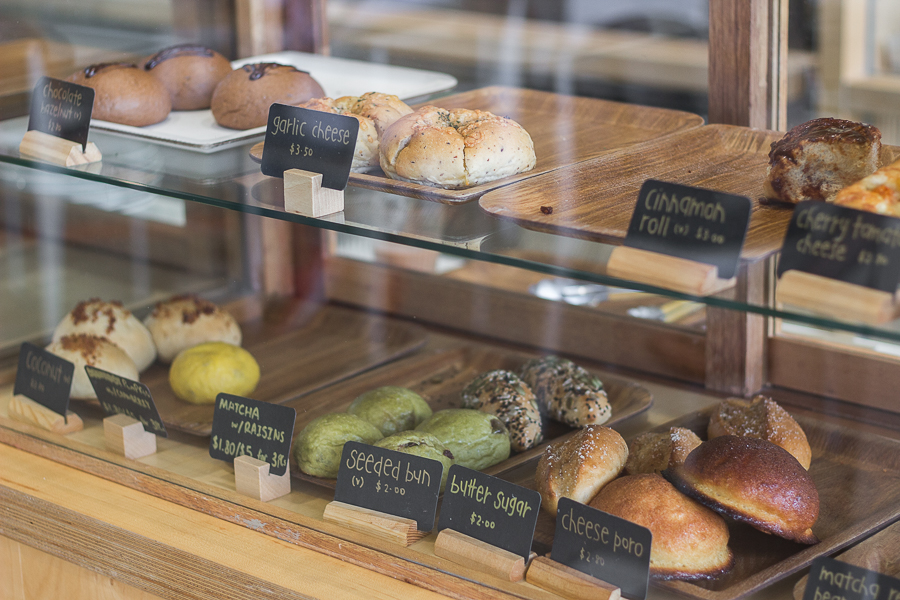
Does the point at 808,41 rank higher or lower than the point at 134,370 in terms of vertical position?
higher

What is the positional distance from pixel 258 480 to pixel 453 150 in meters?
0.40

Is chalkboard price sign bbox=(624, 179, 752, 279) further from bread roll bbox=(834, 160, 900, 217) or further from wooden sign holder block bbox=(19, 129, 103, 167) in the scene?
wooden sign holder block bbox=(19, 129, 103, 167)

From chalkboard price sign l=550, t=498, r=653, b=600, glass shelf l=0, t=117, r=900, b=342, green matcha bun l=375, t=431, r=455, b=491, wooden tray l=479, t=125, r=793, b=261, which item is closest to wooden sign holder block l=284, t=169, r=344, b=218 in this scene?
glass shelf l=0, t=117, r=900, b=342

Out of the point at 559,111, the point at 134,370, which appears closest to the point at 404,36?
the point at 559,111

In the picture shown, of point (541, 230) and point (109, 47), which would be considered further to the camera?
point (109, 47)

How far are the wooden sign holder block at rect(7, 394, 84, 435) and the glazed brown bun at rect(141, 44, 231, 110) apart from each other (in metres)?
0.41

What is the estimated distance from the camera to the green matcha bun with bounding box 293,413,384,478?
105 centimetres

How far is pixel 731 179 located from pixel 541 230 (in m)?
0.21

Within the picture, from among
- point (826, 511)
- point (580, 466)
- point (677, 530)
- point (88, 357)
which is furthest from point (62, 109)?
point (826, 511)

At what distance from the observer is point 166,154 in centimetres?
112

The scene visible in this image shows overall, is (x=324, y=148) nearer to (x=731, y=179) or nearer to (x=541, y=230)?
(x=541, y=230)

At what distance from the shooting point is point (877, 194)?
73 cm

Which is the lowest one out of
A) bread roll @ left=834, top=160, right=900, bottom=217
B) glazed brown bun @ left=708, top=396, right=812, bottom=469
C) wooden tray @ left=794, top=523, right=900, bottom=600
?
wooden tray @ left=794, top=523, right=900, bottom=600

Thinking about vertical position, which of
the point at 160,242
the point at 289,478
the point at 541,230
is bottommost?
the point at 289,478
